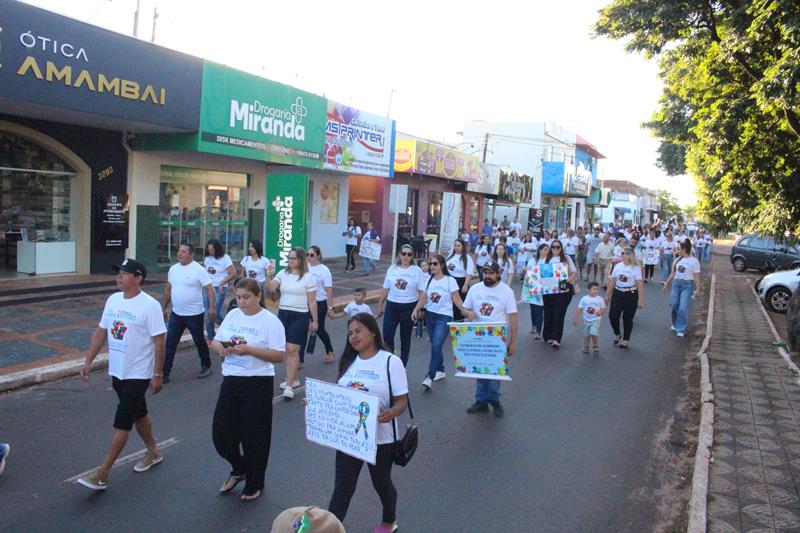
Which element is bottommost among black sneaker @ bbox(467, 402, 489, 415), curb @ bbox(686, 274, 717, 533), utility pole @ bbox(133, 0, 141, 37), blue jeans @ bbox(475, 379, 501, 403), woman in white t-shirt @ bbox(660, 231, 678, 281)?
black sneaker @ bbox(467, 402, 489, 415)

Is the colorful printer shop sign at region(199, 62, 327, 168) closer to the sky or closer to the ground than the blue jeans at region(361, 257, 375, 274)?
closer to the sky

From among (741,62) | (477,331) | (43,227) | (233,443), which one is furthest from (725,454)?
(43,227)

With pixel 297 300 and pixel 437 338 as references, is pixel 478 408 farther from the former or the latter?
pixel 297 300

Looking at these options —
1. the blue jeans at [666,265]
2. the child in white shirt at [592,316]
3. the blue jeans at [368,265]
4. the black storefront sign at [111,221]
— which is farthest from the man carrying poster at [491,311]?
the blue jeans at [666,265]

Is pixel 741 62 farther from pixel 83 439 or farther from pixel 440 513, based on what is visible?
pixel 83 439

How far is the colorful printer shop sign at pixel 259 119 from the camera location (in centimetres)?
1483

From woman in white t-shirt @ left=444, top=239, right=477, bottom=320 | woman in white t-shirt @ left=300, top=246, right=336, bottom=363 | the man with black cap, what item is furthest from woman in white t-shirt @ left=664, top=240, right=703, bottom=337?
the man with black cap

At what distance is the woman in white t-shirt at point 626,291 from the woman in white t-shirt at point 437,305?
4.05m

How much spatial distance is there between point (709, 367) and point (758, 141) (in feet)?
15.7

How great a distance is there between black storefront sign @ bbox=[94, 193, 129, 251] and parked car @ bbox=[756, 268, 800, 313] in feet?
53.3

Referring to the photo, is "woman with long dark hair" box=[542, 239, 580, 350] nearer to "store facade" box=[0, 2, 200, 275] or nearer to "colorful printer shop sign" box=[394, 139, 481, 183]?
"store facade" box=[0, 2, 200, 275]

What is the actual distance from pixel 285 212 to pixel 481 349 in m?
8.00

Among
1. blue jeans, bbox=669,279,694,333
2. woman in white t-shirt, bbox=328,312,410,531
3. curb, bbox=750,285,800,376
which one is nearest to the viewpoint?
woman in white t-shirt, bbox=328,312,410,531

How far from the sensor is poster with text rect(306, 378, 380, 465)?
3.70 metres
